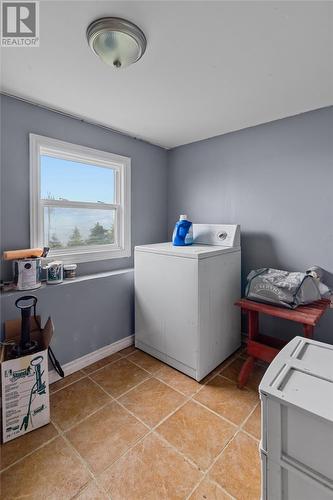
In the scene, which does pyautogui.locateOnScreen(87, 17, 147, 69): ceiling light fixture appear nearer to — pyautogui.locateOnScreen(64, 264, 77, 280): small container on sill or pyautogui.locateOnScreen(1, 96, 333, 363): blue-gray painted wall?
pyautogui.locateOnScreen(1, 96, 333, 363): blue-gray painted wall

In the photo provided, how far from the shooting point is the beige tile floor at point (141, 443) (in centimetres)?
111

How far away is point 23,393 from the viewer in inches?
54.8

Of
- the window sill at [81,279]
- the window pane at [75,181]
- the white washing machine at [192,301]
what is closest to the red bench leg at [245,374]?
the white washing machine at [192,301]

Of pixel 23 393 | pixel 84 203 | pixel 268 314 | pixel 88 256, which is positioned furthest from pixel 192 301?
pixel 84 203

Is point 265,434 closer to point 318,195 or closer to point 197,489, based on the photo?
point 197,489

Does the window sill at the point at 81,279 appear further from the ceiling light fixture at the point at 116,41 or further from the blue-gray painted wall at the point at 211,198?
the ceiling light fixture at the point at 116,41

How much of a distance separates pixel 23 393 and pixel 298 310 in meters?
1.84

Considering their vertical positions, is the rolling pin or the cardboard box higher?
the rolling pin

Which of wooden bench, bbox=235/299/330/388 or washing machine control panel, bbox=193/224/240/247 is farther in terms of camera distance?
washing machine control panel, bbox=193/224/240/247

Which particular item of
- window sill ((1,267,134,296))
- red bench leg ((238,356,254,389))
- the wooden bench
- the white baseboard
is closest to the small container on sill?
window sill ((1,267,134,296))

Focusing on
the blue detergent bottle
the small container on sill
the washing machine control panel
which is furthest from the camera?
the blue detergent bottle

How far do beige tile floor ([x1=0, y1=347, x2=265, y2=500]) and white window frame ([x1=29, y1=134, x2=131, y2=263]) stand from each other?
1.06 meters

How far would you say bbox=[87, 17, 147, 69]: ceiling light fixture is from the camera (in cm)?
108

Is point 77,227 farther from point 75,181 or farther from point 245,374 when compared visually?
point 245,374
